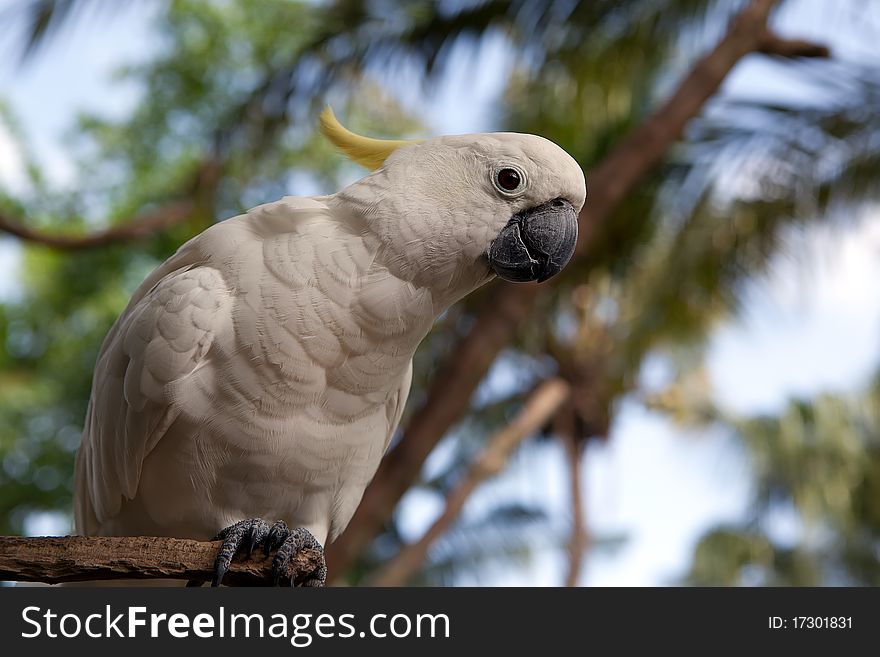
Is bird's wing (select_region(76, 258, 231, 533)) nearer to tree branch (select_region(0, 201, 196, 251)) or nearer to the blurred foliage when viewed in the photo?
tree branch (select_region(0, 201, 196, 251))

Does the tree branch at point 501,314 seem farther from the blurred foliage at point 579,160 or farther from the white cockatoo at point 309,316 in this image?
the white cockatoo at point 309,316

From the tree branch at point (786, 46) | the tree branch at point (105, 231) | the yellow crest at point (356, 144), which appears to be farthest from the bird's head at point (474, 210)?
the tree branch at point (105, 231)

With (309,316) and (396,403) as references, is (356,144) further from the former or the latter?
(396,403)

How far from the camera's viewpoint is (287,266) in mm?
1664

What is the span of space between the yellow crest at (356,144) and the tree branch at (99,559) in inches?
33.6

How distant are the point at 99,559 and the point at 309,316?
0.55 meters

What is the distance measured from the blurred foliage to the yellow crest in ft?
9.96

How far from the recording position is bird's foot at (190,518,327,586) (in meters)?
1.57

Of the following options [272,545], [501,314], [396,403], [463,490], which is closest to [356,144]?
[396,403]

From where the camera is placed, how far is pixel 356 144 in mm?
1838

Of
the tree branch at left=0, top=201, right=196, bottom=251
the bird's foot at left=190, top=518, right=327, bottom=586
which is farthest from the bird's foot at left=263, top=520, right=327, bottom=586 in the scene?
the tree branch at left=0, top=201, right=196, bottom=251
